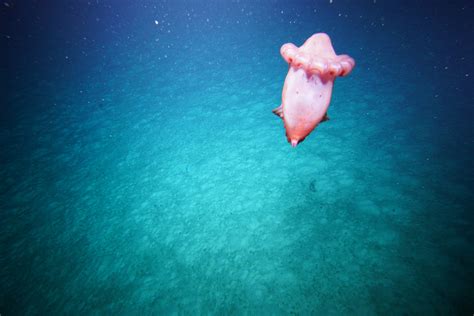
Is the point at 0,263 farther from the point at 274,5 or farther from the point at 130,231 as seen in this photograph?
the point at 274,5

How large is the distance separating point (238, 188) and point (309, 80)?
3466 mm

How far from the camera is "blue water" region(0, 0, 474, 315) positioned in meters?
2.98

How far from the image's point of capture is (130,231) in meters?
3.97

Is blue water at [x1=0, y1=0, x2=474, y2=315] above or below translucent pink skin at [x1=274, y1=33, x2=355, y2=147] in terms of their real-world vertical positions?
below

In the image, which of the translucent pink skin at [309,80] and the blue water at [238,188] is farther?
the blue water at [238,188]

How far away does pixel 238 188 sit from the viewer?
433 cm

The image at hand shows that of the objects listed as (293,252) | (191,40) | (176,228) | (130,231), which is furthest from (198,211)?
(191,40)

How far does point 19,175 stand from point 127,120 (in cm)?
257

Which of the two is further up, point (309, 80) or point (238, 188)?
point (309, 80)

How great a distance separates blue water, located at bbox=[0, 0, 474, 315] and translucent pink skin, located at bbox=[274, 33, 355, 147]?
258 centimetres

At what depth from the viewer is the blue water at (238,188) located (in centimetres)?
298

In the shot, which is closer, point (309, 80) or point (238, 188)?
point (309, 80)

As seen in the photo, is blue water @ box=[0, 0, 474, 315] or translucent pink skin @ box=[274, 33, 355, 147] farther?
blue water @ box=[0, 0, 474, 315]

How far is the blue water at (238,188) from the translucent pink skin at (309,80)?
258 centimetres
